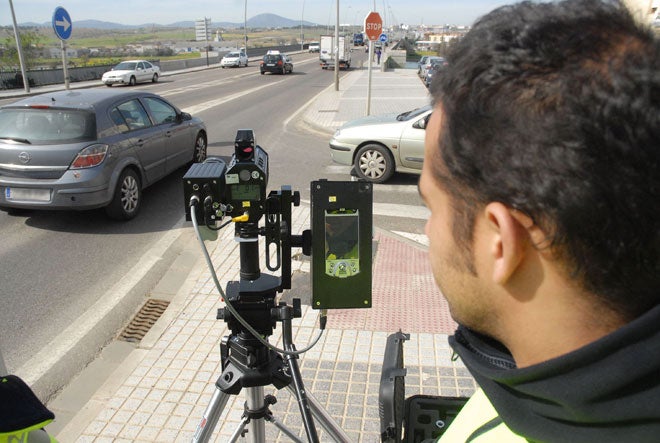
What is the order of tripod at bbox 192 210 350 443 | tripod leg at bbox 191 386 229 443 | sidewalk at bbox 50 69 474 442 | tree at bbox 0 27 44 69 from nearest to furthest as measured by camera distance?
tripod at bbox 192 210 350 443 < tripod leg at bbox 191 386 229 443 < sidewalk at bbox 50 69 474 442 < tree at bbox 0 27 44 69

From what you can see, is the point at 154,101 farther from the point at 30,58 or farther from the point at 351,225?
the point at 30,58

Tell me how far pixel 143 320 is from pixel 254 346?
2.92 metres

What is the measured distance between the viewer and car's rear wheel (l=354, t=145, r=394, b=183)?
902cm

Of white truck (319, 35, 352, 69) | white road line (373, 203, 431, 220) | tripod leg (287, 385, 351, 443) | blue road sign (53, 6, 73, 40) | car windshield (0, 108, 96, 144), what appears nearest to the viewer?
tripod leg (287, 385, 351, 443)

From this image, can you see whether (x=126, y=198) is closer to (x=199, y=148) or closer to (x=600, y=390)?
(x=199, y=148)

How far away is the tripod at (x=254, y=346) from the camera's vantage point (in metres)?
1.90

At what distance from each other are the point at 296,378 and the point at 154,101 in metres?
7.50

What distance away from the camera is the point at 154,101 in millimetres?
8477

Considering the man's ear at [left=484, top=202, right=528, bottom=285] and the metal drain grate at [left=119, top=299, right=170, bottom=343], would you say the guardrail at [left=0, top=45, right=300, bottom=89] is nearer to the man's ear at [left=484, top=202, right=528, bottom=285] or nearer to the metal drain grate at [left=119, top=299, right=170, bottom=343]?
the metal drain grate at [left=119, top=299, right=170, bottom=343]

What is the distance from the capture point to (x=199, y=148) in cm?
980

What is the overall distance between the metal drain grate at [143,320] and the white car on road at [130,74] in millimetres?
27380

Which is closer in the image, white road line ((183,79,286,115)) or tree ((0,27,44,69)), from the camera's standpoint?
white road line ((183,79,286,115))

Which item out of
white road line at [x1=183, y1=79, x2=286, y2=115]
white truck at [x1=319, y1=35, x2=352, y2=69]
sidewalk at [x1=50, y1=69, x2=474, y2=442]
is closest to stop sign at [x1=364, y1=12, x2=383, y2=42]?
white road line at [x1=183, y1=79, x2=286, y2=115]

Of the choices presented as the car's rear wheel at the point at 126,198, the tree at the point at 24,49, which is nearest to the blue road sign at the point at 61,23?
the car's rear wheel at the point at 126,198
